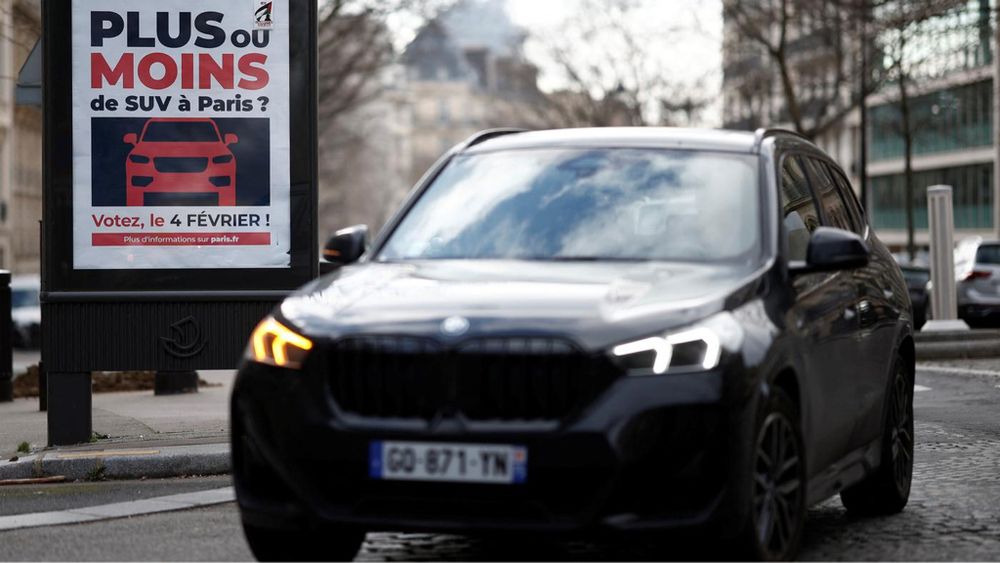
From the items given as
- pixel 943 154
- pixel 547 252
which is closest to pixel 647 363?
pixel 547 252

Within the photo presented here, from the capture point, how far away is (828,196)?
329 inches

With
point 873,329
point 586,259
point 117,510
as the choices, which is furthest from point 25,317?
point 586,259

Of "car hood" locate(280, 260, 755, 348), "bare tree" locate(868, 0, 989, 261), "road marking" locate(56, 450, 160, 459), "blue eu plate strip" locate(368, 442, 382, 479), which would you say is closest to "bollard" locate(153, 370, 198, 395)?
"road marking" locate(56, 450, 160, 459)

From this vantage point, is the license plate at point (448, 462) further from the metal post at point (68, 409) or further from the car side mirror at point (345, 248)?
the metal post at point (68, 409)

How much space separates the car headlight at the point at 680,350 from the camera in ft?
19.2

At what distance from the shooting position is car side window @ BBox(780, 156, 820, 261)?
7375 mm

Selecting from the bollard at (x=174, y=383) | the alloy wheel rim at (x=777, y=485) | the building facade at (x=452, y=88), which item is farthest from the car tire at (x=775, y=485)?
the building facade at (x=452, y=88)

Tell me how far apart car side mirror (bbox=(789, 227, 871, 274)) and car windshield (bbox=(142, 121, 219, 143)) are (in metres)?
5.33

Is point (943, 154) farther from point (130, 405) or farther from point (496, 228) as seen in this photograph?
point (496, 228)

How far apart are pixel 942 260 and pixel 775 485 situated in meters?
17.2

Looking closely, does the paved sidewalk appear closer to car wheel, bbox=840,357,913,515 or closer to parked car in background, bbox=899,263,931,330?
car wheel, bbox=840,357,913,515

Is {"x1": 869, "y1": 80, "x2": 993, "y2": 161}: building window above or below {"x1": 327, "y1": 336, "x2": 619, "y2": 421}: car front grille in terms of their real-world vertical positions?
above

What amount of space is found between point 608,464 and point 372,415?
76 cm

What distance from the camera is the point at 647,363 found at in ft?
19.3
